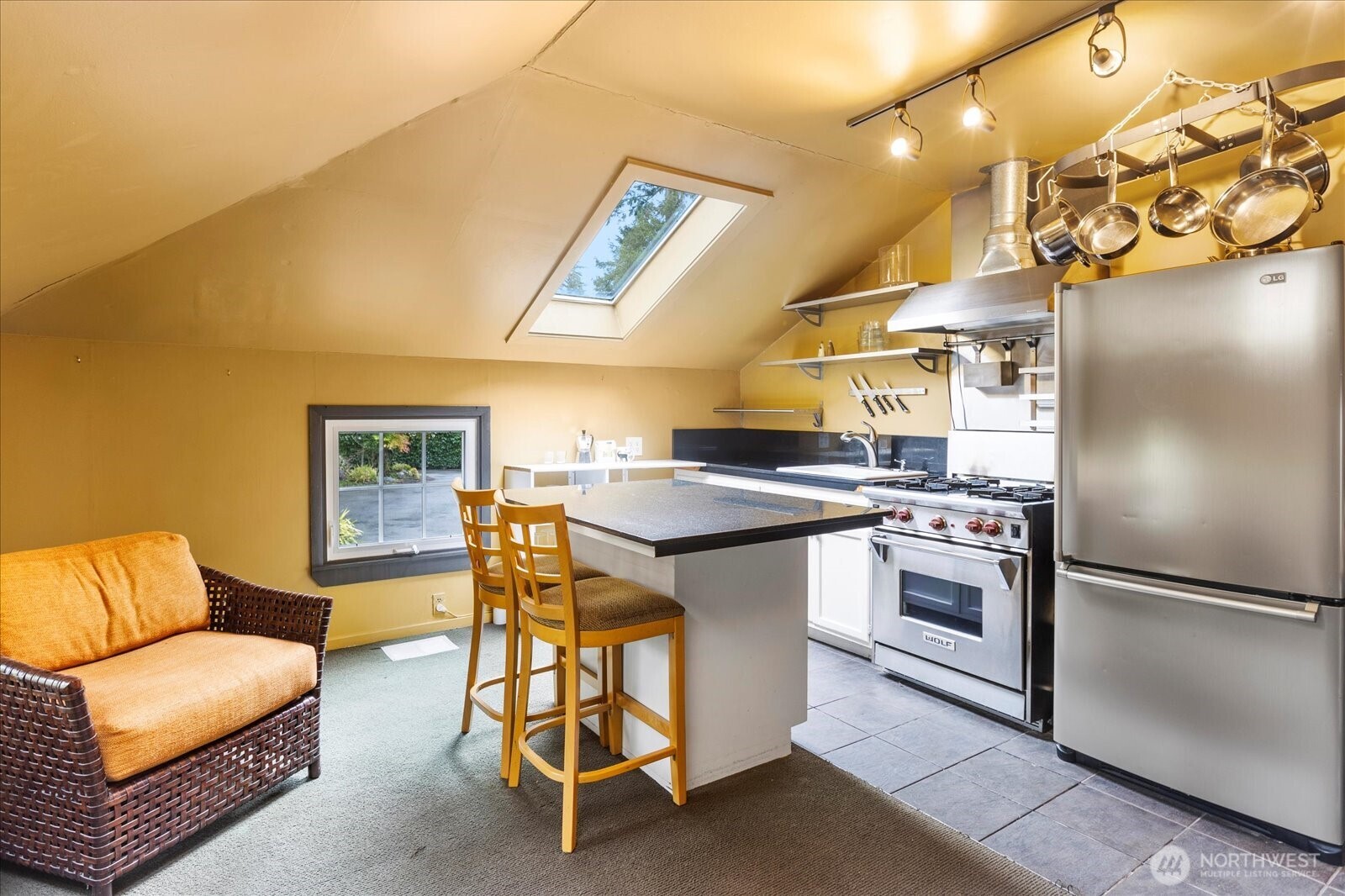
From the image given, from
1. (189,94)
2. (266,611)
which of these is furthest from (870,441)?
(189,94)

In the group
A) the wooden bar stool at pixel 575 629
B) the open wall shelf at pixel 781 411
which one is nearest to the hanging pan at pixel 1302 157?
the wooden bar stool at pixel 575 629

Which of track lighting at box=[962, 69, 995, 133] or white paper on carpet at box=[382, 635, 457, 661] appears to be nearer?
track lighting at box=[962, 69, 995, 133]

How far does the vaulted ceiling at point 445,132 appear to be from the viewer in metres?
1.47

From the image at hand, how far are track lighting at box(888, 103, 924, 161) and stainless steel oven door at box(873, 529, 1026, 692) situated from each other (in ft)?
5.45

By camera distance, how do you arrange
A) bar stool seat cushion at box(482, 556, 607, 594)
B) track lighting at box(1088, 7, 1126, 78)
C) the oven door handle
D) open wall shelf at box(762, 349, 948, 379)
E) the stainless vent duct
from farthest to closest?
open wall shelf at box(762, 349, 948, 379), the stainless vent duct, the oven door handle, bar stool seat cushion at box(482, 556, 607, 594), track lighting at box(1088, 7, 1126, 78)

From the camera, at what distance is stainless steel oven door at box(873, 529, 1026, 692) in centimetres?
291

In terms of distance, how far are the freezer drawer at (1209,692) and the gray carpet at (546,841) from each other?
2.61 feet

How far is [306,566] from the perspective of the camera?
3.79 metres

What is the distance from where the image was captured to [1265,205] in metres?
2.21

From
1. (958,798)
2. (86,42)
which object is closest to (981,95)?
(958,798)

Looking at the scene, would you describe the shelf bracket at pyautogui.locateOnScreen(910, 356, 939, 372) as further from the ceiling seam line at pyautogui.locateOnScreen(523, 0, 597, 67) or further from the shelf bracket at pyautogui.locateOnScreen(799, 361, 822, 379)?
the ceiling seam line at pyautogui.locateOnScreen(523, 0, 597, 67)

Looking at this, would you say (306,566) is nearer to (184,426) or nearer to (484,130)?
(184,426)

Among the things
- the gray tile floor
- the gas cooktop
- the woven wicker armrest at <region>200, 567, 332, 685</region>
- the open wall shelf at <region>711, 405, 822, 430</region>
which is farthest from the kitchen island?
the open wall shelf at <region>711, 405, 822, 430</region>

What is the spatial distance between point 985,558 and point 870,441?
1.53 metres
